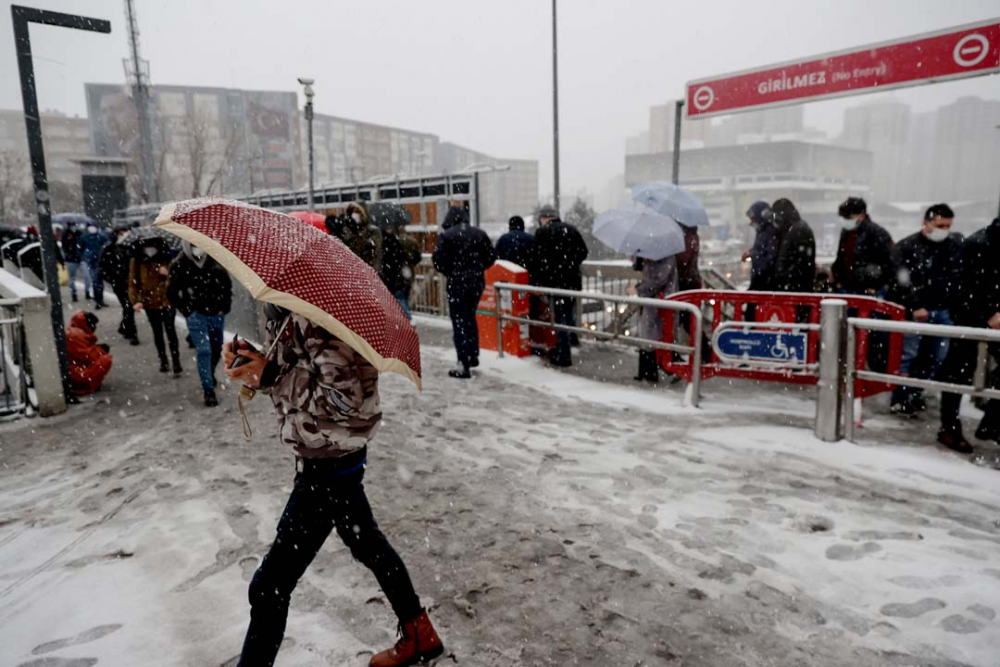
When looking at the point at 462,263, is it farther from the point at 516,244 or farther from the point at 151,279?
the point at 151,279

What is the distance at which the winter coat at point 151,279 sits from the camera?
7.97 meters

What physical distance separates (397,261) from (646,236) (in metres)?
3.48

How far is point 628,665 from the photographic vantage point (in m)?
2.84

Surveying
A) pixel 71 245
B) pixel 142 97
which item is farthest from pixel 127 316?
pixel 142 97

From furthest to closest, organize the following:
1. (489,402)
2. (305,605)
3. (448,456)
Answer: (489,402), (448,456), (305,605)

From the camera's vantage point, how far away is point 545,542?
3.92 meters

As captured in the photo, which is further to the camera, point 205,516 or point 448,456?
point 448,456

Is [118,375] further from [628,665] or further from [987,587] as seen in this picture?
[987,587]

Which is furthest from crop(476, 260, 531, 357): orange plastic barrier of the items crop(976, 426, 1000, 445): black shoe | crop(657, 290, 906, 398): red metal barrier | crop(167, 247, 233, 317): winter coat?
crop(976, 426, 1000, 445): black shoe

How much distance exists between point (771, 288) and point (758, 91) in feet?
8.44

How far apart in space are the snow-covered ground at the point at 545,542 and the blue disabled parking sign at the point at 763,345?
575 mm

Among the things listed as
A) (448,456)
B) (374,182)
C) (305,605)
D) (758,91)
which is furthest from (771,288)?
(374,182)

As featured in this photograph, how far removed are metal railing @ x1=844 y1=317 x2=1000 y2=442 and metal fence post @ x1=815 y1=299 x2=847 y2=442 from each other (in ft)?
0.19

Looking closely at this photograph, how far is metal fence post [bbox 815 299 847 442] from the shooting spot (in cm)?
525
